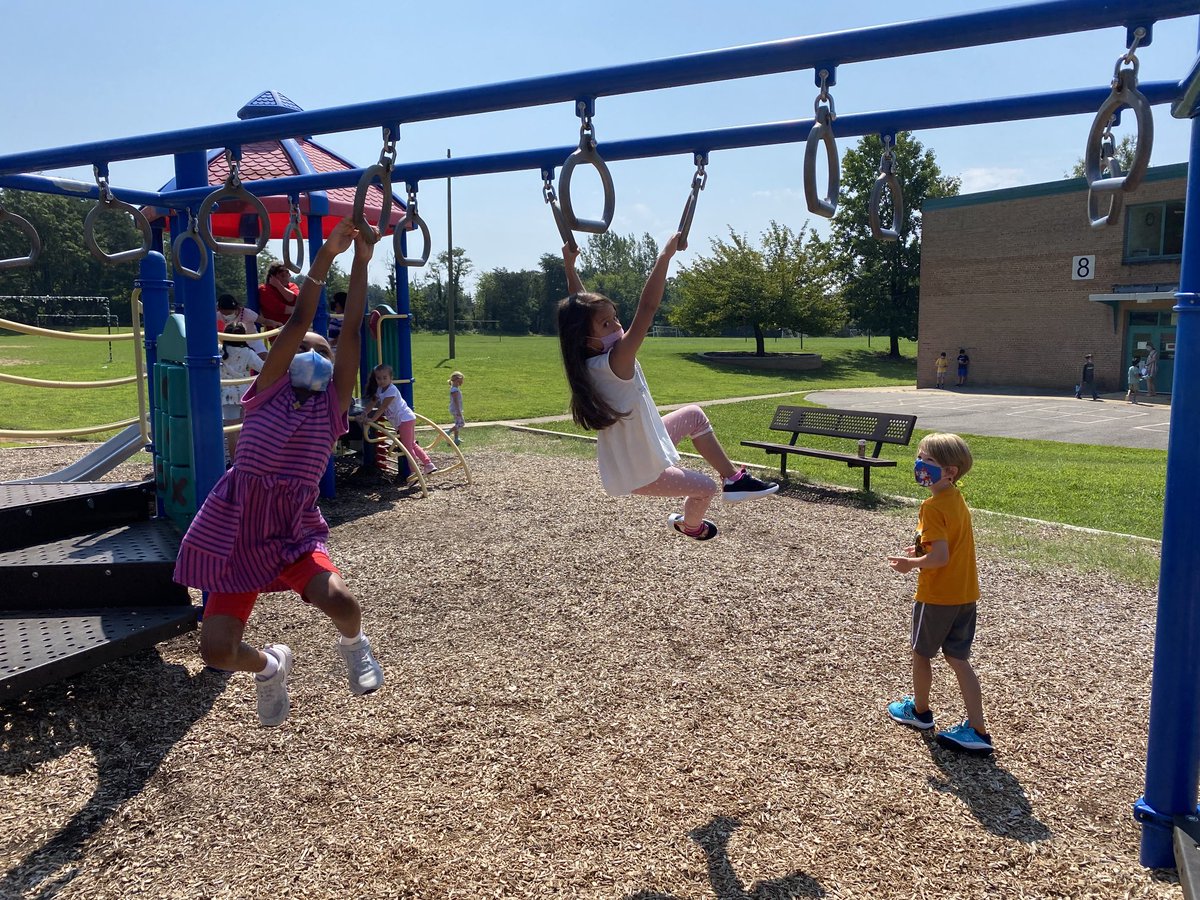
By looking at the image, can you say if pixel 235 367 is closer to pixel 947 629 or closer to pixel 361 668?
pixel 361 668

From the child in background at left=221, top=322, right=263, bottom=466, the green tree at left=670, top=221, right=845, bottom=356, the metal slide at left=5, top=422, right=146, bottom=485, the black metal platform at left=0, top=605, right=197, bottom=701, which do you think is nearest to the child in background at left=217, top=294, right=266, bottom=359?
the child in background at left=221, top=322, right=263, bottom=466

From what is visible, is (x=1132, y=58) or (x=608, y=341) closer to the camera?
(x=1132, y=58)

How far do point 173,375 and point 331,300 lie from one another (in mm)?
4658

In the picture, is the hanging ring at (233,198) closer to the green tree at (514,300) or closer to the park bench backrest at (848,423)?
the park bench backrest at (848,423)

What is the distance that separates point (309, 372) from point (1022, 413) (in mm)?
21070

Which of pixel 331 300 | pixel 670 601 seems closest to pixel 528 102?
pixel 670 601

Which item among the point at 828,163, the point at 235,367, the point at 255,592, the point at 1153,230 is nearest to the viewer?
the point at 828,163

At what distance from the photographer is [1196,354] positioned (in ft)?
9.25

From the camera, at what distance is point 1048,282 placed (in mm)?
28938

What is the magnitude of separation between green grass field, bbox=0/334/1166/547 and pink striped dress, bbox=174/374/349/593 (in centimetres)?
725

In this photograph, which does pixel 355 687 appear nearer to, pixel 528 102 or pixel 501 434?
pixel 528 102

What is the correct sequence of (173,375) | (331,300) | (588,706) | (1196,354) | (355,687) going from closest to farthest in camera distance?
(1196,354) → (355,687) → (588,706) → (173,375) → (331,300)

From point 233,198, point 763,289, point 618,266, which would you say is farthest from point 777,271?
point 618,266

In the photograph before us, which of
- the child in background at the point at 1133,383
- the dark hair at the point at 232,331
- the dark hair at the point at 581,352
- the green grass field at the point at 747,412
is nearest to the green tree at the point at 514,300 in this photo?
the green grass field at the point at 747,412
